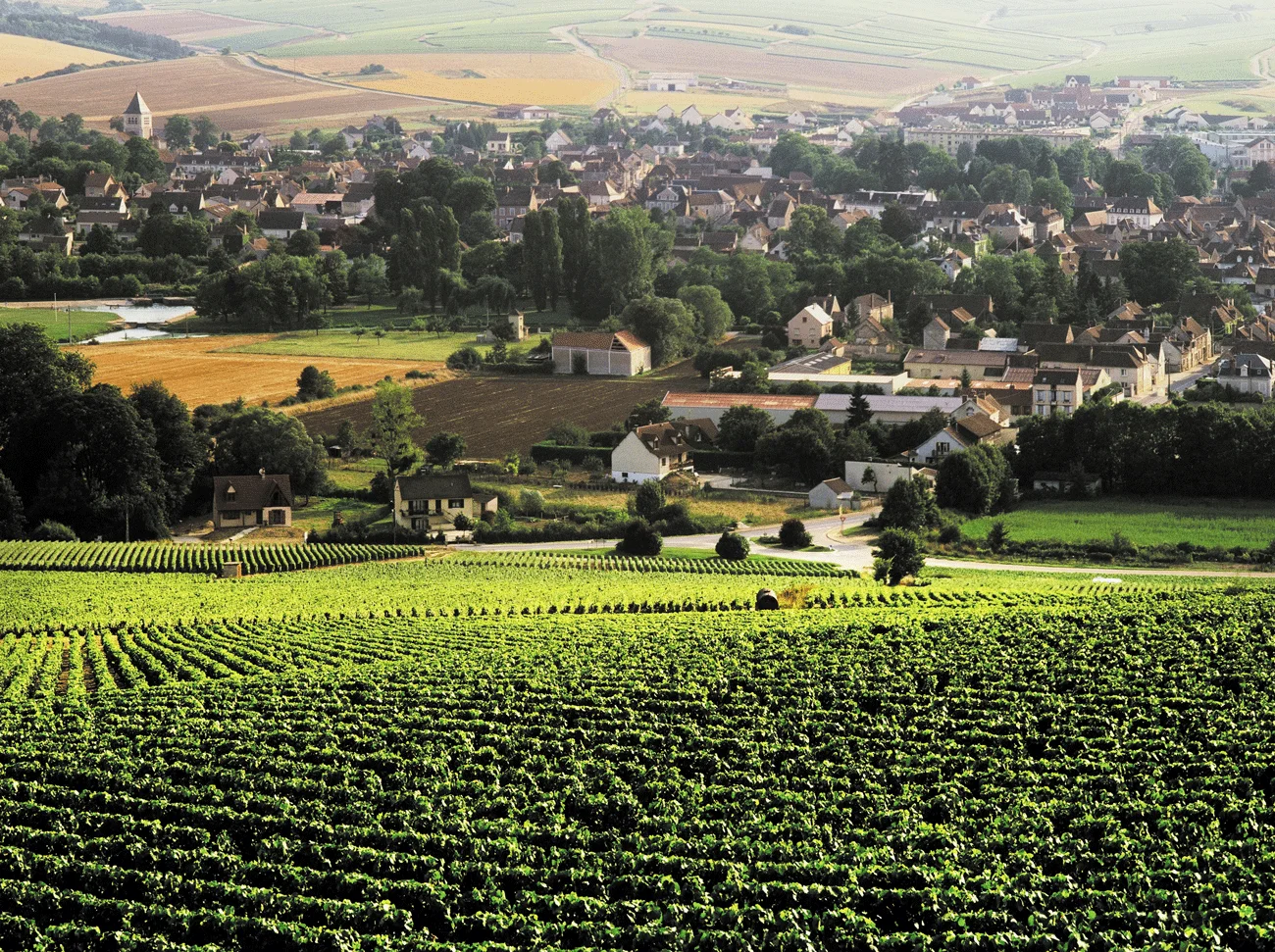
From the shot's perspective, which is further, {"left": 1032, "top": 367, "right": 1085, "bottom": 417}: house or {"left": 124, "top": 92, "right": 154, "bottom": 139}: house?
{"left": 124, "top": 92, "right": 154, "bottom": 139}: house

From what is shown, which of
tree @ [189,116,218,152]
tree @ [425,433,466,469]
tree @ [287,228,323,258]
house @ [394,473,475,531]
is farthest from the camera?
tree @ [189,116,218,152]

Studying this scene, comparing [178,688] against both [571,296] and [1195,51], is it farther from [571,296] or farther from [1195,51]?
[1195,51]

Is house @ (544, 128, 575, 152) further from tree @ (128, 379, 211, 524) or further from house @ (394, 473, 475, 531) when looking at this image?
house @ (394, 473, 475, 531)

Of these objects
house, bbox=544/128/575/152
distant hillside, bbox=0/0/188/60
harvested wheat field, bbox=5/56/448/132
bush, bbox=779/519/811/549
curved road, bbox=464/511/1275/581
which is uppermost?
distant hillside, bbox=0/0/188/60

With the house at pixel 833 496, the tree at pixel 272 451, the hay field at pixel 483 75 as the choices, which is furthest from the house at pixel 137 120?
the house at pixel 833 496

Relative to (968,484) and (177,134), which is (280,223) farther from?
(968,484)

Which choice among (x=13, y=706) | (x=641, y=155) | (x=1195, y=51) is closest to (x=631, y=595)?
(x=13, y=706)

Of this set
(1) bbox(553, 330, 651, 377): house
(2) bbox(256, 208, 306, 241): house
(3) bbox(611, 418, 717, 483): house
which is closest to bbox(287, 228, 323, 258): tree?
(2) bbox(256, 208, 306, 241): house
